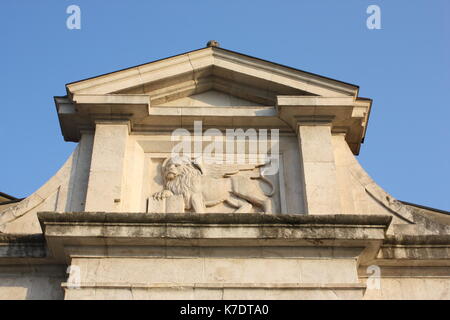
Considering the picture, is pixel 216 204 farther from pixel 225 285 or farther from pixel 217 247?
pixel 225 285

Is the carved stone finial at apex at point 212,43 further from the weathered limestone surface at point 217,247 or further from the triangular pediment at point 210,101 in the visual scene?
the weathered limestone surface at point 217,247

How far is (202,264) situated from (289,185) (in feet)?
7.47

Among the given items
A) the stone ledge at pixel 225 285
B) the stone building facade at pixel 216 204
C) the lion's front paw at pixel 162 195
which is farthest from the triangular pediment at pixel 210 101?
the stone ledge at pixel 225 285

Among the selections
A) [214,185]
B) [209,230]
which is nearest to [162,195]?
[214,185]

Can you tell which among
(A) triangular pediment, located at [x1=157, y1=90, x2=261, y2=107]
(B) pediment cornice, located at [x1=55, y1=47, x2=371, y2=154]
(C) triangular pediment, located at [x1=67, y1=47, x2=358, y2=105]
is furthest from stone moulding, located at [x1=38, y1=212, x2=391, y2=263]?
(A) triangular pediment, located at [x1=157, y1=90, x2=261, y2=107]

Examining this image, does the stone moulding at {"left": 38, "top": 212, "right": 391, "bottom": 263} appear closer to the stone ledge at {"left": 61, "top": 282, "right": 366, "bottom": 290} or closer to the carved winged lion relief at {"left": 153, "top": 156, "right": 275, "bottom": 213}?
the stone ledge at {"left": 61, "top": 282, "right": 366, "bottom": 290}

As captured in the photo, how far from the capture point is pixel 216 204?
12.2 metres

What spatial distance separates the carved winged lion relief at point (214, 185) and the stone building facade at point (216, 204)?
22mm

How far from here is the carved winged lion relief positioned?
12.1 meters

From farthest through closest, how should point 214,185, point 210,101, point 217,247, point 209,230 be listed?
point 210,101 < point 214,185 < point 217,247 < point 209,230

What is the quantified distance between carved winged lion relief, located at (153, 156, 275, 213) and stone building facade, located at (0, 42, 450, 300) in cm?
2

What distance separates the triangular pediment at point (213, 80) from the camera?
12.8m

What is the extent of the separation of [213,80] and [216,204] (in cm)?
247
